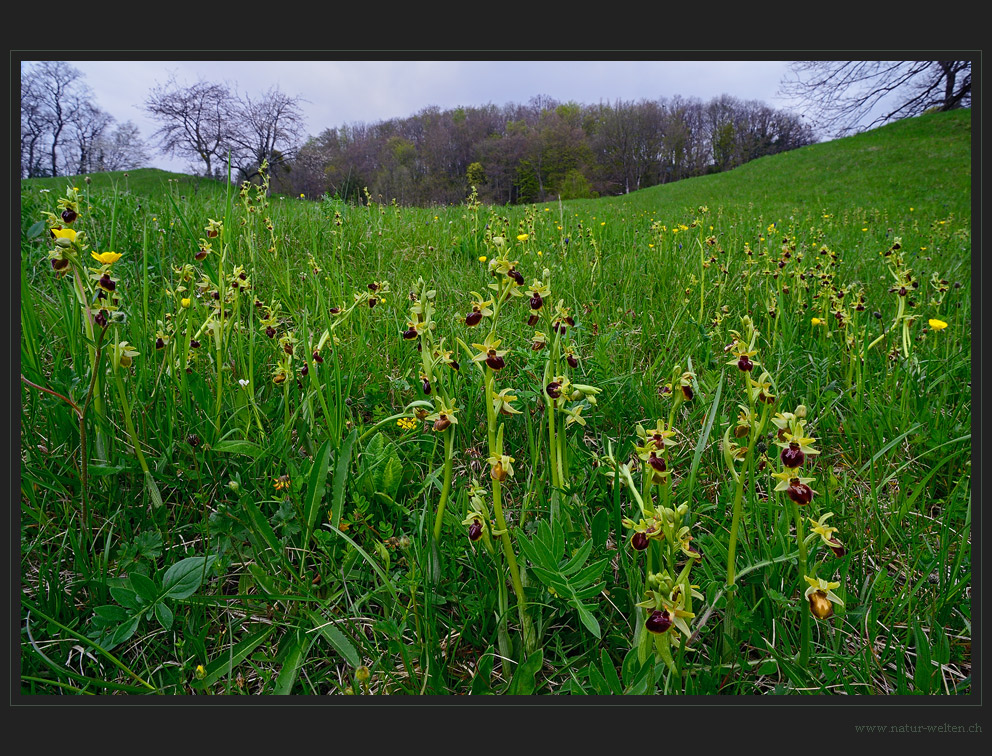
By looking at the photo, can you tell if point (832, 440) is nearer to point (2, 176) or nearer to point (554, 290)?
point (554, 290)

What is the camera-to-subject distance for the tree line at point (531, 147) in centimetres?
214

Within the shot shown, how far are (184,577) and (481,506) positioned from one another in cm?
85

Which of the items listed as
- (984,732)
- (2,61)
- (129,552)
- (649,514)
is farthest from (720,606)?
(2,61)

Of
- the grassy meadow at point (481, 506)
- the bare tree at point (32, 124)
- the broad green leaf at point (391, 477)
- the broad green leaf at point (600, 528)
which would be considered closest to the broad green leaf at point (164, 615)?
the grassy meadow at point (481, 506)

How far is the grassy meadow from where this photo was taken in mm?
1158

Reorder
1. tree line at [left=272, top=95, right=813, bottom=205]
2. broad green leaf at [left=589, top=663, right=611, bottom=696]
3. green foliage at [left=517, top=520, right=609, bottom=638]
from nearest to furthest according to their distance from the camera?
1. broad green leaf at [left=589, top=663, right=611, bottom=696]
2. green foliage at [left=517, top=520, right=609, bottom=638]
3. tree line at [left=272, top=95, right=813, bottom=205]

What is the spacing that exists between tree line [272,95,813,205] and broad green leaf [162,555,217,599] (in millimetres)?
1647

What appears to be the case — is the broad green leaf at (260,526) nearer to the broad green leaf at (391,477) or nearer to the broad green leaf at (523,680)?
the broad green leaf at (391,477)

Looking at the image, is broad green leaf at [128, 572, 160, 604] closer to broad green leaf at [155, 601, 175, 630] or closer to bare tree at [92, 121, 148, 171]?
broad green leaf at [155, 601, 175, 630]

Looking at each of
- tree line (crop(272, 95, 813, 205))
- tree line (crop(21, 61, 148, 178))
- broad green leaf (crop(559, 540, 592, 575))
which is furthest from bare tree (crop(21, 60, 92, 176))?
broad green leaf (crop(559, 540, 592, 575))

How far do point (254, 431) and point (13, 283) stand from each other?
0.88 meters

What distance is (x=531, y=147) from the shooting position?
232 cm

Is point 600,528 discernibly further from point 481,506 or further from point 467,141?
point 467,141

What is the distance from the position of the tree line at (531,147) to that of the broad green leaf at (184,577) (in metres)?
1.65
